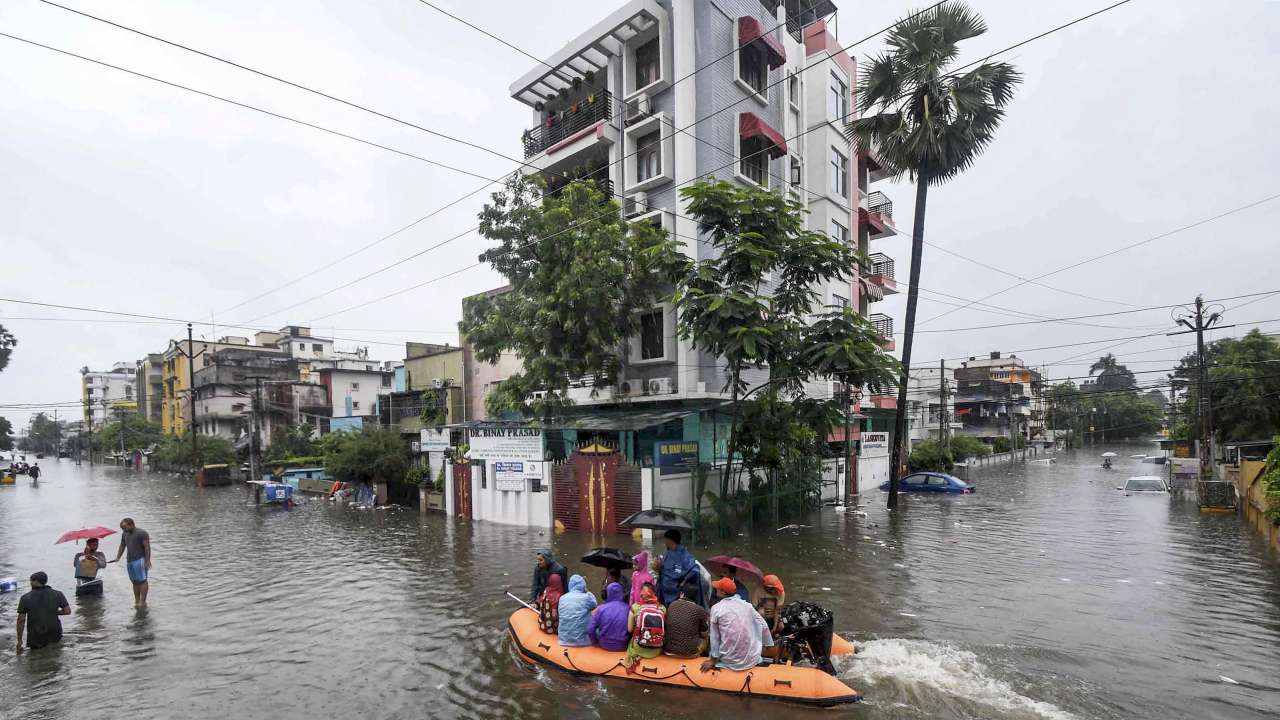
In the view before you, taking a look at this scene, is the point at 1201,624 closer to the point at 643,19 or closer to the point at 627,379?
the point at 627,379

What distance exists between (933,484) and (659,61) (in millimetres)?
23427

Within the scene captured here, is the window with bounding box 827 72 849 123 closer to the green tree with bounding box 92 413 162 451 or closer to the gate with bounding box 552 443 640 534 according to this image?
the gate with bounding box 552 443 640 534

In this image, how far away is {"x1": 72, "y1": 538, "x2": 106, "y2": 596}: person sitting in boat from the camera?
13.2m

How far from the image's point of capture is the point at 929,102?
858 inches

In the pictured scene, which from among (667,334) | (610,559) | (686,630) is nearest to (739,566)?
(686,630)

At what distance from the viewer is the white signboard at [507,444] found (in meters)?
21.5

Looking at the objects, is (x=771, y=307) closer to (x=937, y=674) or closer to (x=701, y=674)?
(x=937, y=674)

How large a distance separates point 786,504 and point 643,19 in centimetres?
1786

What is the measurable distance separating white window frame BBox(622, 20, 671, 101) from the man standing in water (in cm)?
1935

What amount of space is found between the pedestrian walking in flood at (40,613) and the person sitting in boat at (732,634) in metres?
10.2

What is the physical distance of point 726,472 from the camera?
63.3ft

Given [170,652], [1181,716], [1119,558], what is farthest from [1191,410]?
[170,652]

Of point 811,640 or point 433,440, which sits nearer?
point 811,640

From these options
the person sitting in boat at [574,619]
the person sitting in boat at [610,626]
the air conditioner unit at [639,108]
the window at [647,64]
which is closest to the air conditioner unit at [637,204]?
the air conditioner unit at [639,108]
